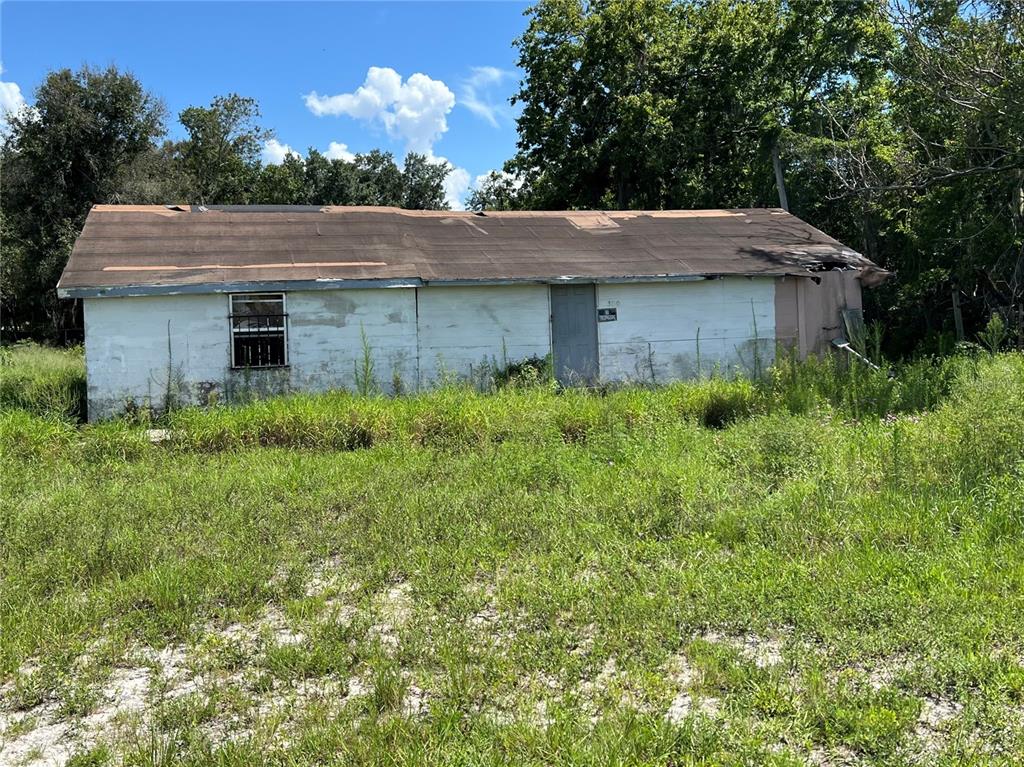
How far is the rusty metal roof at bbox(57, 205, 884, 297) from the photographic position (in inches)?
502

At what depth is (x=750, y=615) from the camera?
4328mm

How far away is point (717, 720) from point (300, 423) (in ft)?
25.5

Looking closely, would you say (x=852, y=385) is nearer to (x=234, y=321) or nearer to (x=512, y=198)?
(x=234, y=321)

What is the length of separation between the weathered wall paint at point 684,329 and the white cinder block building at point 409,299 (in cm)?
3

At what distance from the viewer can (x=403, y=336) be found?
1345 centimetres

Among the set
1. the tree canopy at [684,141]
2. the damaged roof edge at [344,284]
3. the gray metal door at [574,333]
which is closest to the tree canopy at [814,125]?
the tree canopy at [684,141]

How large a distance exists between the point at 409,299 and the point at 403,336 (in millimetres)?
693

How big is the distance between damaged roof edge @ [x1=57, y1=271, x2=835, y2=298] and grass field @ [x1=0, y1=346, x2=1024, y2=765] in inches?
151

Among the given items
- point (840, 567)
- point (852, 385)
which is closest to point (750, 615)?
point (840, 567)

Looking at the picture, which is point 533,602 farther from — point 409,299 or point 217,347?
point 217,347

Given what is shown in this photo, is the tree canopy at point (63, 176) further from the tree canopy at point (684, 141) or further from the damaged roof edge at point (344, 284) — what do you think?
the damaged roof edge at point (344, 284)

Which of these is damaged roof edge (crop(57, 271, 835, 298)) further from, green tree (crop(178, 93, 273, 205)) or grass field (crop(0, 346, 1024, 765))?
green tree (crop(178, 93, 273, 205))

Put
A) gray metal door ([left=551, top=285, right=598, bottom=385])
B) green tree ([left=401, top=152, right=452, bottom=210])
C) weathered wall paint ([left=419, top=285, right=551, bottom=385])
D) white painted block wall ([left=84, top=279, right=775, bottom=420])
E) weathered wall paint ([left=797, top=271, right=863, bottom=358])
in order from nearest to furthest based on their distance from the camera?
white painted block wall ([left=84, top=279, right=775, bottom=420])
weathered wall paint ([left=419, top=285, right=551, bottom=385])
gray metal door ([left=551, top=285, right=598, bottom=385])
weathered wall paint ([left=797, top=271, right=863, bottom=358])
green tree ([left=401, top=152, right=452, bottom=210])

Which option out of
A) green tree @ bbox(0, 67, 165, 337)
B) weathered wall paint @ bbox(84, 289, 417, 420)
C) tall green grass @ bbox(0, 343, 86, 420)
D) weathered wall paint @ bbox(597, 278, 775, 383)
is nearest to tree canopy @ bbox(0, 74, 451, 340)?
green tree @ bbox(0, 67, 165, 337)
